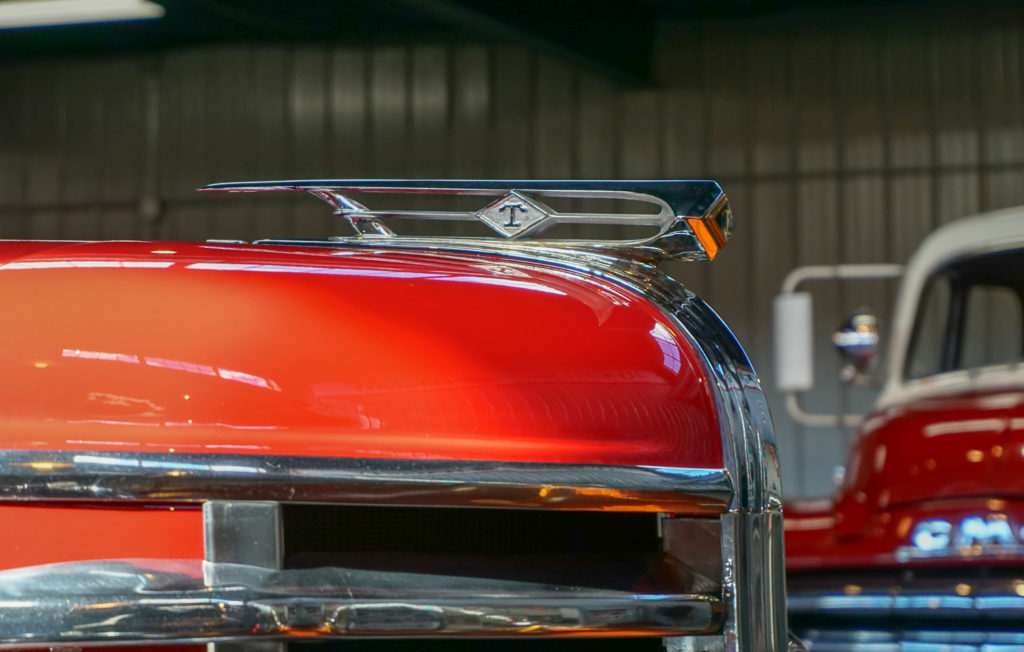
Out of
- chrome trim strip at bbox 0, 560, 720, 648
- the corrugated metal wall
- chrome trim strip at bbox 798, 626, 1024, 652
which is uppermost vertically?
the corrugated metal wall

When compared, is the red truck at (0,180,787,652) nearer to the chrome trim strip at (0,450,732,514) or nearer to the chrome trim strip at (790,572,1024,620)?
the chrome trim strip at (0,450,732,514)

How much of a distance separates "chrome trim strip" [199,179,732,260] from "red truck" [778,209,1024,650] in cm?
153

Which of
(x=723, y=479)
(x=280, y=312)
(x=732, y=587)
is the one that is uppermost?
(x=280, y=312)

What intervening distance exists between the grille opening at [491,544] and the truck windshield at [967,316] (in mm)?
2271

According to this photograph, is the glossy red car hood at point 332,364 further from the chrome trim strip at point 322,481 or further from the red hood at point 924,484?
the red hood at point 924,484

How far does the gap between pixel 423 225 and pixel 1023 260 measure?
912 cm

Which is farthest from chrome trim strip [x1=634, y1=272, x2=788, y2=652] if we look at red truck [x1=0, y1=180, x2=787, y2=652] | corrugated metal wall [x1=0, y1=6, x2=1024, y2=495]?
corrugated metal wall [x1=0, y1=6, x2=1024, y2=495]

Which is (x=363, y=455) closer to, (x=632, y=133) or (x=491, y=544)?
(x=491, y=544)

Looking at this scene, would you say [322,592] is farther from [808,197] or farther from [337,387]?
[808,197]

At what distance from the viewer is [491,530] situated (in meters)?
1.16

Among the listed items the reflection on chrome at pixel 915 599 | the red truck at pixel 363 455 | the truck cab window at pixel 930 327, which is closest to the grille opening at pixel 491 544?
the red truck at pixel 363 455

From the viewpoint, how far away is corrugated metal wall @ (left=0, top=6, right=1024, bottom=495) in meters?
10.7

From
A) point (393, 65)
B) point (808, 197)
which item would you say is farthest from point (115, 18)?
point (808, 197)

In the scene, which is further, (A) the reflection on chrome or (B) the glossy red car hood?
(A) the reflection on chrome
